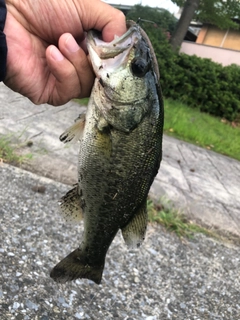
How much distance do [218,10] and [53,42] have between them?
41.3ft

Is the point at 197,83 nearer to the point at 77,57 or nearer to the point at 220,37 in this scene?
the point at 77,57

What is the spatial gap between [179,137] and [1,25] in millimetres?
6161

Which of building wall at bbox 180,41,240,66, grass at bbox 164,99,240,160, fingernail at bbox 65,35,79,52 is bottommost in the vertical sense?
grass at bbox 164,99,240,160

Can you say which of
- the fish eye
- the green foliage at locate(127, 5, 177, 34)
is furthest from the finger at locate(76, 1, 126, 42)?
the green foliage at locate(127, 5, 177, 34)

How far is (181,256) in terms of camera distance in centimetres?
351

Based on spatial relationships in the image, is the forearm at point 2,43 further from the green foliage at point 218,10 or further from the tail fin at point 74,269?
the green foliage at point 218,10

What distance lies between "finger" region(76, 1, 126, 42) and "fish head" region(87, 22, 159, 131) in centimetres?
15

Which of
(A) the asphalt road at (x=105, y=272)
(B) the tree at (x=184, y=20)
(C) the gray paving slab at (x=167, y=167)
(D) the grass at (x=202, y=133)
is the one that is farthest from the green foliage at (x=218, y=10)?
(A) the asphalt road at (x=105, y=272)

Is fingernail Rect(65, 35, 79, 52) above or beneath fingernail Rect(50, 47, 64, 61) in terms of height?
above

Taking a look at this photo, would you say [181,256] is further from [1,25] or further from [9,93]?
[9,93]

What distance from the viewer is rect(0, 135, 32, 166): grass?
396 cm

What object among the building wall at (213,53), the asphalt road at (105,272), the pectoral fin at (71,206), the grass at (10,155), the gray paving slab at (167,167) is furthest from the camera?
the building wall at (213,53)

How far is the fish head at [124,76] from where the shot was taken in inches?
66.2

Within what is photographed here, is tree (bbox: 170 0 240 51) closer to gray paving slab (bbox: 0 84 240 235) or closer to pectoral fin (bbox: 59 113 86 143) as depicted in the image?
gray paving slab (bbox: 0 84 240 235)
